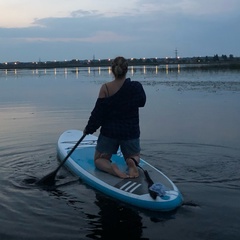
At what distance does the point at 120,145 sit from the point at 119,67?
120 cm

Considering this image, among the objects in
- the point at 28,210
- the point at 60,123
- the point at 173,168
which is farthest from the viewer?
the point at 60,123

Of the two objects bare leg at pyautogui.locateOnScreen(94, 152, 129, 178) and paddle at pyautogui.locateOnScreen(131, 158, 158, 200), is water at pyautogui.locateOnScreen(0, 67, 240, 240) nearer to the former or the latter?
paddle at pyautogui.locateOnScreen(131, 158, 158, 200)

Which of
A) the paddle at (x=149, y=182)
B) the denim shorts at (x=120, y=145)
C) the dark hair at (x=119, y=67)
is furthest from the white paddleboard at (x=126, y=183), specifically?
the dark hair at (x=119, y=67)

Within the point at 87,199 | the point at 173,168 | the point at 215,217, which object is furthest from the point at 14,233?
the point at 173,168

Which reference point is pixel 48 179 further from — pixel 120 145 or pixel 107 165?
pixel 120 145

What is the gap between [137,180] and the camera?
19.6 ft

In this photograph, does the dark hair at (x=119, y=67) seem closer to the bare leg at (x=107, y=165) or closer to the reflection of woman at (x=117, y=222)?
the bare leg at (x=107, y=165)

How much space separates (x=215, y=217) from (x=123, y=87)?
2.22m

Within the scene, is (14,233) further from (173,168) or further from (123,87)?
(173,168)

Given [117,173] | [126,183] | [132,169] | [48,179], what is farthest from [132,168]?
[48,179]

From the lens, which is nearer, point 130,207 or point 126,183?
point 130,207

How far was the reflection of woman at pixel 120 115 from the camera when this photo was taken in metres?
5.99

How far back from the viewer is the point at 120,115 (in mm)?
6055

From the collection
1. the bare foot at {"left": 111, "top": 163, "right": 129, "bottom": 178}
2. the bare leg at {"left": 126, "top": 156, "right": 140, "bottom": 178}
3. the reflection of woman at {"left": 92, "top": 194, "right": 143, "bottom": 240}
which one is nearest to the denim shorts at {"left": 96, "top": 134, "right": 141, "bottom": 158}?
the bare leg at {"left": 126, "top": 156, "right": 140, "bottom": 178}
